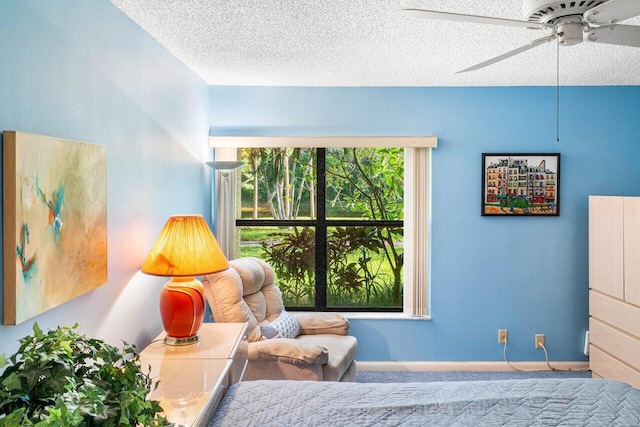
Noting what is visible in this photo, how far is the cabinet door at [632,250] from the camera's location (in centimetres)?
383

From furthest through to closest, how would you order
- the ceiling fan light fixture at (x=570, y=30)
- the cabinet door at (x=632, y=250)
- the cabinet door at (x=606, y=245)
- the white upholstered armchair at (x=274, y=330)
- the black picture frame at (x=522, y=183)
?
the black picture frame at (x=522, y=183) < the cabinet door at (x=606, y=245) < the cabinet door at (x=632, y=250) < the white upholstered armchair at (x=274, y=330) < the ceiling fan light fixture at (x=570, y=30)

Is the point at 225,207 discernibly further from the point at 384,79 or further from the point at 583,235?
the point at 583,235

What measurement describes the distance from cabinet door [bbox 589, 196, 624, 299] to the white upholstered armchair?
76.8 inches

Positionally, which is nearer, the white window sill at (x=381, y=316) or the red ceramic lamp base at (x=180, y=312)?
the red ceramic lamp base at (x=180, y=312)

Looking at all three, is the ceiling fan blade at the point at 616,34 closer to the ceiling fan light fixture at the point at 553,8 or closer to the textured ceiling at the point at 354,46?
the ceiling fan light fixture at the point at 553,8

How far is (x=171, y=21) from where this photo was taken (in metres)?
2.89

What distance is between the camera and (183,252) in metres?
2.91

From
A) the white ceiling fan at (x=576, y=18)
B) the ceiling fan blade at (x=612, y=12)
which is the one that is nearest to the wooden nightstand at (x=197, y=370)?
the white ceiling fan at (x=576, y=18)

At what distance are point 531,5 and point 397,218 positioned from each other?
313 cm

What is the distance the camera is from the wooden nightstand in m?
2.05

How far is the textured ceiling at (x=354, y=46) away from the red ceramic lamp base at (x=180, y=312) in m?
1.38

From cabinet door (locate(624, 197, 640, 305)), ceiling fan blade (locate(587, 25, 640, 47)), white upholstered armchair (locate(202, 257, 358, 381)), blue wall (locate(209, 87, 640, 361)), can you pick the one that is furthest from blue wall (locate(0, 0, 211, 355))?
cabinet door (locate(624, 197, 640, 305))

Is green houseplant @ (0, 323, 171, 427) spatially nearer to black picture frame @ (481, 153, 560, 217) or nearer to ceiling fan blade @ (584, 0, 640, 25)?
ceiling fan blade @ (584, 0, 640, 25)

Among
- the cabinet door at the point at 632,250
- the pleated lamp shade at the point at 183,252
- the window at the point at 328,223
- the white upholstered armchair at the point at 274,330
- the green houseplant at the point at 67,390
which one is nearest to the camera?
the green houseplant at the point at 67,390
